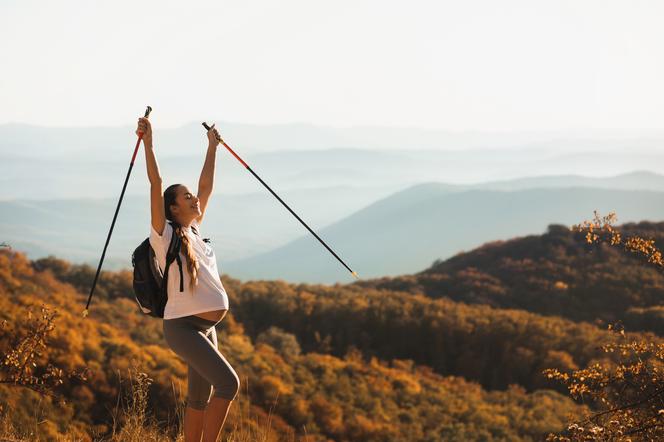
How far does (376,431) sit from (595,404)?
582cm

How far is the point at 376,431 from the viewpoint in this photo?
15.5 m

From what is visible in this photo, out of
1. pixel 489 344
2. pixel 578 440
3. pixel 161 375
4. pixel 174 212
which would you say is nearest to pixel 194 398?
pixel 174 212

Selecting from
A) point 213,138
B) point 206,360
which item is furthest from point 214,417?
point 213,138

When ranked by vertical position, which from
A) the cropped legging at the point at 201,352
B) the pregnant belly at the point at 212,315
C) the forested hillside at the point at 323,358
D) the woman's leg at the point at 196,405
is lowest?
the forested hillside at the point at 323,358

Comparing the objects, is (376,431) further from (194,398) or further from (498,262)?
(498,262)

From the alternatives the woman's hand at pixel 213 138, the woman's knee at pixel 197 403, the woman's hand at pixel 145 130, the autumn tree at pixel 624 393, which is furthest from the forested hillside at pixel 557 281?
the woman's hand at pixel 145 130

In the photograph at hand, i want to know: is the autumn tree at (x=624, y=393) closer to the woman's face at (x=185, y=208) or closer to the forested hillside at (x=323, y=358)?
the woman's face at (x=185, y=208)

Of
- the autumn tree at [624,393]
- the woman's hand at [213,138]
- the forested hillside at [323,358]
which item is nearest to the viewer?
the autumn tree at [624,393]

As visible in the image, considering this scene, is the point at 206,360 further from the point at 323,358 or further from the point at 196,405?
the point at 323,358

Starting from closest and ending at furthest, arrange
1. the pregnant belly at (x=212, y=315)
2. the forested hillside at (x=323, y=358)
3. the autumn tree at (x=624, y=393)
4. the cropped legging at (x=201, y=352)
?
the cropped legging at (x=201, y=352), the pregnant belly at (x=212, y=315), the autumn tree at (x=624, y=393), the forested hillside at (x=323, y=358)

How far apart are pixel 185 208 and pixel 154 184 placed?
10.2 inches

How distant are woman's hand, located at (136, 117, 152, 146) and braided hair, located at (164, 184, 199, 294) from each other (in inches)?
→ 11.5

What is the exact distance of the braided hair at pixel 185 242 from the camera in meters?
4.05

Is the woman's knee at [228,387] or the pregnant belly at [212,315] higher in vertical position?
the pregnant belly at [212,315]
